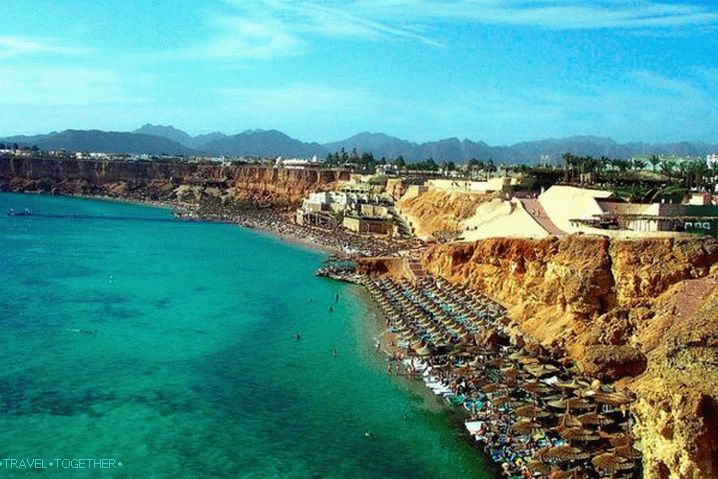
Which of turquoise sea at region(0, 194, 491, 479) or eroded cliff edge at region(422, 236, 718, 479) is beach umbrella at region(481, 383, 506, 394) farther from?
eroded cliff edge at region(422, 236, 718, 479)

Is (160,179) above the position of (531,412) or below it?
above

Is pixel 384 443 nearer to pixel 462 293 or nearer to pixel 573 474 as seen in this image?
pixel 573 474

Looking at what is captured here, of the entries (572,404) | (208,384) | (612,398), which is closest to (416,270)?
(208,384)

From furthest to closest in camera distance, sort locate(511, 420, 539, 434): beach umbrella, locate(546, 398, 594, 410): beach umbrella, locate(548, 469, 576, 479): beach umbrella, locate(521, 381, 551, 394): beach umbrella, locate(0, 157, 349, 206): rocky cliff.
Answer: locate(0, 157, 349, 206): rocky cliff < locate(521, 381, 551, 394): beach umbrella < locate(546, 398, 594, 410): beach umbrella < locate(511, 420, 539, 434): beach umbrella < locate(548, 469, 576, 479): beach umbrella

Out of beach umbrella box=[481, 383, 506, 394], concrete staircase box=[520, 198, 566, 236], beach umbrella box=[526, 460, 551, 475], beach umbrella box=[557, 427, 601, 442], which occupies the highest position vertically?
concrete staircase box=[520, 198, 566, 236]

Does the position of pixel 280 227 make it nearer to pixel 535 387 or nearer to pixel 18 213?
pixel 18 213

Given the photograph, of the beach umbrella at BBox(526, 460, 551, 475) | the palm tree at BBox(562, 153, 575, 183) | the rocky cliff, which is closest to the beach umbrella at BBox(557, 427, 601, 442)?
the beach umbrella at BBox(526, 460, 551, 475)

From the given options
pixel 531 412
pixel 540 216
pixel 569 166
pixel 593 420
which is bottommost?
pixel 531 412
